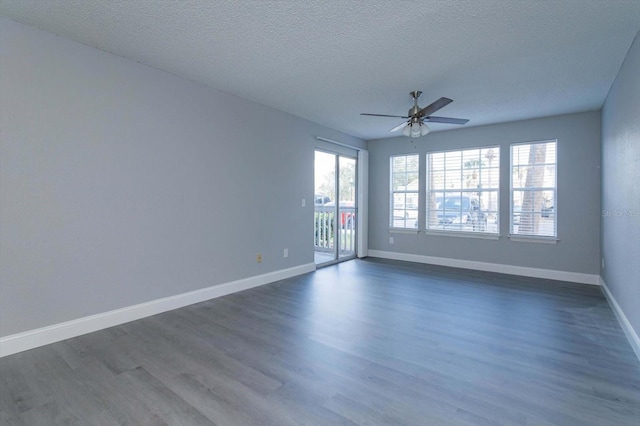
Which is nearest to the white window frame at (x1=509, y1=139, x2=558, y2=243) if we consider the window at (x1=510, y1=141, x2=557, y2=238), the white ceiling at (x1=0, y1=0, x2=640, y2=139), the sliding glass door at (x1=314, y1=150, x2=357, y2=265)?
the window at (x1=510, y1=141, x2=557, y2=238)

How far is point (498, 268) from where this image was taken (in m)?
5.34

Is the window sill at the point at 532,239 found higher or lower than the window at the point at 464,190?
lower

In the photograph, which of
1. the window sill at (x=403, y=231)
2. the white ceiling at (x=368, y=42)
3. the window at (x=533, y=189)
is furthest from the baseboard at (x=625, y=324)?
the window sill at (x=403, y=231)

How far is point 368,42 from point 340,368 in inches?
103

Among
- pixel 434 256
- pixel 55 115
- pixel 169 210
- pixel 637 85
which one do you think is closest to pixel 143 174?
pixel 169 210

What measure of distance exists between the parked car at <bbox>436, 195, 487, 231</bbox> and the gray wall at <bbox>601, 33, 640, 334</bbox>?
5.68 ft

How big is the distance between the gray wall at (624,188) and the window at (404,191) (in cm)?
284

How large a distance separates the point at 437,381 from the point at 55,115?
3.61 meters

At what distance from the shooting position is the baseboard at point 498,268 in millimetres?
4703

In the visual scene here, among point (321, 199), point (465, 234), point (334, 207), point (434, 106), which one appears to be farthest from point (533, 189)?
point (321, 199)

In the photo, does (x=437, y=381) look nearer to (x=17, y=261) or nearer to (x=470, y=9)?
(x=470, y=9)

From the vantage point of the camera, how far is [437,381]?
6.76 feet

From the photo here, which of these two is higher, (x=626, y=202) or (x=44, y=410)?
(x=626, y=202)

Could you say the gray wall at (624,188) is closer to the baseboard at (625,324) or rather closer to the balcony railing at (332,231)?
the baseboard at (625,324)
